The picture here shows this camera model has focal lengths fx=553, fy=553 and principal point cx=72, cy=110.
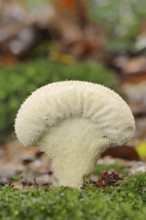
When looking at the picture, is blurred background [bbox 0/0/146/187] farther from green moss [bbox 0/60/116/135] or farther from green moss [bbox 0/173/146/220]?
green moss [bbox 0/173/146/220]

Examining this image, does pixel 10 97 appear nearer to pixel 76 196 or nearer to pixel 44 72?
pixel 44 72

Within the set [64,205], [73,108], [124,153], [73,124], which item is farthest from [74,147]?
[124,153]

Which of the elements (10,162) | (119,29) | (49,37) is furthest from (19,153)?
(119,29)

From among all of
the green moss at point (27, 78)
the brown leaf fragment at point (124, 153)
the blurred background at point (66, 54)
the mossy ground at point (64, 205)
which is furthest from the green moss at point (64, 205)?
the green moss at point (27, 78)

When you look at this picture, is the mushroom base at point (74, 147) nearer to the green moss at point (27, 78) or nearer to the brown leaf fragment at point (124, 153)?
the brown leaf fragment at point (124, 153)

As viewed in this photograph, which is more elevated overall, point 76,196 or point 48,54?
point 48,54

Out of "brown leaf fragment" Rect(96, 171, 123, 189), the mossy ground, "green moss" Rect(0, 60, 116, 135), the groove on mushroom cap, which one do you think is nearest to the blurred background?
"green moss" Rect(0, 60, 116, 135)

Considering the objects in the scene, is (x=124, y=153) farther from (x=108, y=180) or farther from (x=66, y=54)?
(x=66, y=54)
